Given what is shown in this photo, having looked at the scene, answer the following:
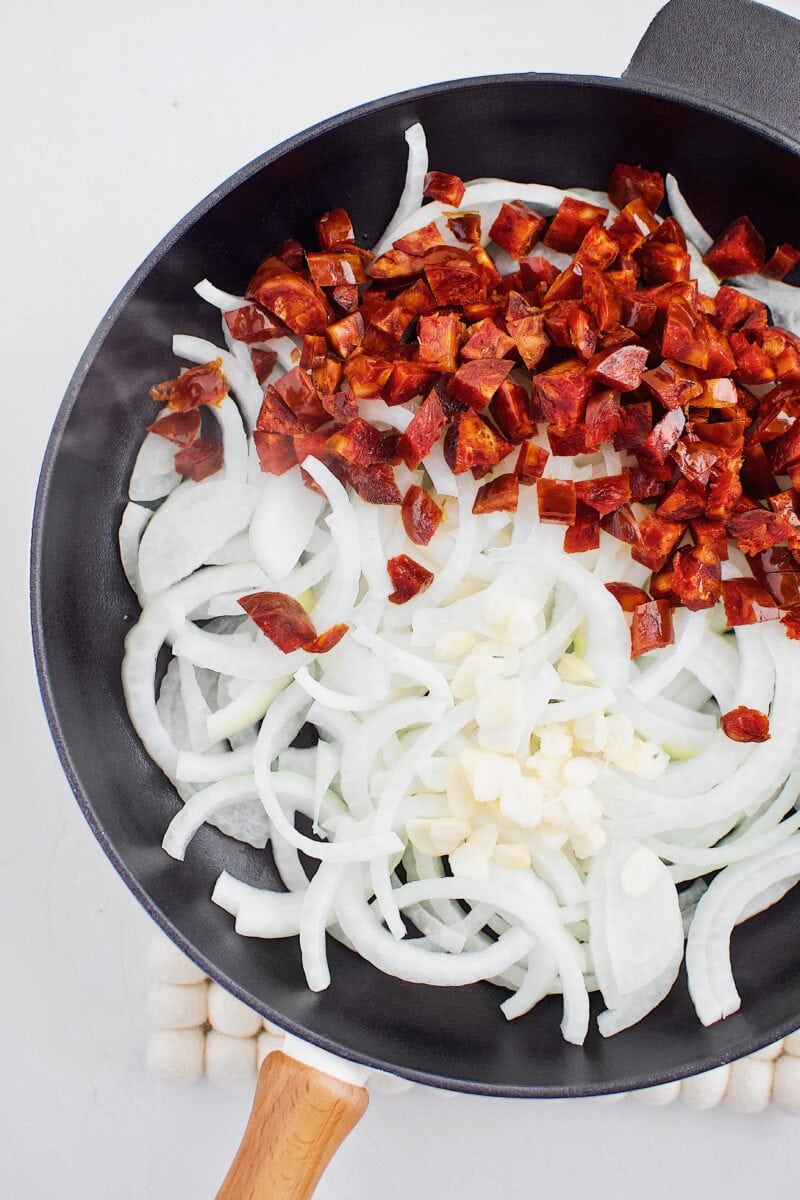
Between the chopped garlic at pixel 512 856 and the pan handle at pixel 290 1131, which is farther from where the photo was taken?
the chopped garlic at pixel 512 856

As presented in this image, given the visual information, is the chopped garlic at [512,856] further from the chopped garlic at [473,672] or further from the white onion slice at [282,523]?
the white onion slice at [282,523]

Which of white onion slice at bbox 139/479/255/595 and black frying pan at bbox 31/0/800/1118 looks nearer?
black frying pan at bbox 31/0/800/1118

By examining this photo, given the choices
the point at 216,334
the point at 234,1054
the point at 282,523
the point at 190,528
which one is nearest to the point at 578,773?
the point at 282,523

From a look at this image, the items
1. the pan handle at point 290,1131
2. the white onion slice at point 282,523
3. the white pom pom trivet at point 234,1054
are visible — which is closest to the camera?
the pan handle at point 290,1131

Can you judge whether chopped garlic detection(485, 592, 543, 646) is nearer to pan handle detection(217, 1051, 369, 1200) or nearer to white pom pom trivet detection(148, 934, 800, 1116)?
pan handle detection(217, 1051, 369, 1200)

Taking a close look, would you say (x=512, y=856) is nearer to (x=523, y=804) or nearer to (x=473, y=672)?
(x=523, y=804)

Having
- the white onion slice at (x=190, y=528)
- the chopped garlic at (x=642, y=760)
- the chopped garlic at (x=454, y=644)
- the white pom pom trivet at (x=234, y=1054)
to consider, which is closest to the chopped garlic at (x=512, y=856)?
the chopped garlic at (x=642, y=760)

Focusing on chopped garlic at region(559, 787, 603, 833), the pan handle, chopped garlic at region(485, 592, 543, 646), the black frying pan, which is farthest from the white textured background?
chopped garlic at region(485, 592, 543, 646)
